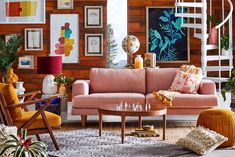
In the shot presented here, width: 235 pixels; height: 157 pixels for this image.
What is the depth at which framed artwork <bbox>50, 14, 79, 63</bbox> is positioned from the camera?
33.6 feet

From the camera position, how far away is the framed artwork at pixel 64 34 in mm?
10227

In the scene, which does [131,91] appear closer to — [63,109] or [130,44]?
[130,44]

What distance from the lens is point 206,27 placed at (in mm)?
9773

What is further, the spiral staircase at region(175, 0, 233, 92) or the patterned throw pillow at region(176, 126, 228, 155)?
the spiral staircase at region(175, 0, 233, 92)

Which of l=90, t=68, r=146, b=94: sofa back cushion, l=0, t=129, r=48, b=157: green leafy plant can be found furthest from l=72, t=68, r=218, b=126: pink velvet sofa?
l=0, t=129, r=48, b=157: green leafy plant

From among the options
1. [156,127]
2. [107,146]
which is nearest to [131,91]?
[156,127]

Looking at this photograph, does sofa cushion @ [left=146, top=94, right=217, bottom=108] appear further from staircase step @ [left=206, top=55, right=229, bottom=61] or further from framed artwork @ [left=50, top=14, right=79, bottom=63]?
framed artwork @ [left=50, top=14, right=79, bottom=63]

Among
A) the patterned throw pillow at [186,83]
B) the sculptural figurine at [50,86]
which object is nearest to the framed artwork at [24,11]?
the sculptural figurine at [50,86]

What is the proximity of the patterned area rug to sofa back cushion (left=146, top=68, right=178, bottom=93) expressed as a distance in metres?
1.67

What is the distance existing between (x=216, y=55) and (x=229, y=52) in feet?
2.46

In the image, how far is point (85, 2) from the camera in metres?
10.2

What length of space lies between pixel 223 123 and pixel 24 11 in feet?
17.5

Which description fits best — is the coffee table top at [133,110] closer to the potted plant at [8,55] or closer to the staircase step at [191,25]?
the staircase step at [191,25]

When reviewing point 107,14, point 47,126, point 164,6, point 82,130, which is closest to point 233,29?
point 164,6
